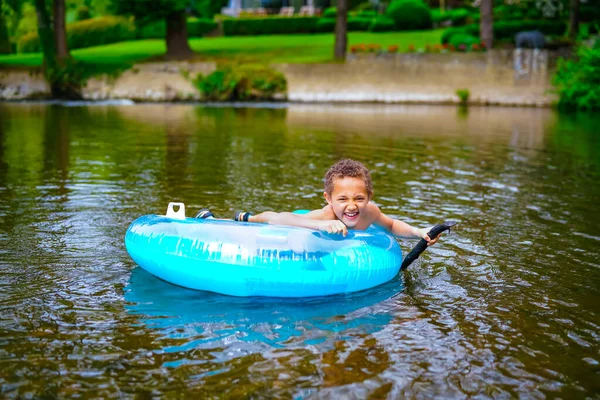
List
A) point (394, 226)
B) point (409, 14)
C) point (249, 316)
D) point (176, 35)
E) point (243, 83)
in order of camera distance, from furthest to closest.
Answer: point (409, 14) → point (176, 35) → point (243, 83) → point (394, 226) → point (249, 316)

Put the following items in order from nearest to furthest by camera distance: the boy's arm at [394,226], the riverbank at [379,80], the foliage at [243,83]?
1. the boy's arm at [394,226]
2. the riverbank at [379,80]
3. the foliage at [243,83]

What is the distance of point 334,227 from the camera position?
221 inches

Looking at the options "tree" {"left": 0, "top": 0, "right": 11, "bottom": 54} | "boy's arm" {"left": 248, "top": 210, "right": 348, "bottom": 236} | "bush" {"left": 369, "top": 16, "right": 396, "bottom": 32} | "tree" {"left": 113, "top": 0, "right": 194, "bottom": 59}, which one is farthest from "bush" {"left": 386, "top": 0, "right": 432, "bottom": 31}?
"boy's arm" {"left": 248, "top": 210, "right": 348, "bottom": 236}

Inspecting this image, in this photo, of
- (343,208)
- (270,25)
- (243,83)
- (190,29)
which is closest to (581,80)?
(243,83)

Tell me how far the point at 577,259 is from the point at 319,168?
19.0 ft

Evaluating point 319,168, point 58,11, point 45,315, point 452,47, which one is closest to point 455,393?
point 45,315

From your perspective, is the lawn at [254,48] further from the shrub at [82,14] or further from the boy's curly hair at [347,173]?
the boy's curly hair at [347,173]

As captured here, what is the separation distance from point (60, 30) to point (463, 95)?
50.2ft

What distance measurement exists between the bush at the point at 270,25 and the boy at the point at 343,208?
36.4m

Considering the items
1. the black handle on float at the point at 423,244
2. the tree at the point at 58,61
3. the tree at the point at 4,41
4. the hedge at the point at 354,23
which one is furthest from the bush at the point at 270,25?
the black handle on float at the point at 423,244

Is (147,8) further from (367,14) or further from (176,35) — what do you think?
(367,14)

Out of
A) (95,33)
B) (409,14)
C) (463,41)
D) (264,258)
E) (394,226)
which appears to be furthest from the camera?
(95,33)

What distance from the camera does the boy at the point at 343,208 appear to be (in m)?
5.78

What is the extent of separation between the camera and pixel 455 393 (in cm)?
406
